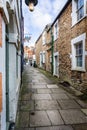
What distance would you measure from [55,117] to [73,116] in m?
0.57

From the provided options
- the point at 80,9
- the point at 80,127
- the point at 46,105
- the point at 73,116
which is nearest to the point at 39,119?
the point at 73,116

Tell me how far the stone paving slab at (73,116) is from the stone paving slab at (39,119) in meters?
0.53

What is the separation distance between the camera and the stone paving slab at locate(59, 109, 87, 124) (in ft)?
15.2

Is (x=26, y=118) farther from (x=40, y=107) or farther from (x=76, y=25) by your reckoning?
(x=76, y=25)

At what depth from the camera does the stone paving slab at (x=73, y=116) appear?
4.64 m

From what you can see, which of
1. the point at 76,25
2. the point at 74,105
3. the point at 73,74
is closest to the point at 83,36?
the point at 76,25

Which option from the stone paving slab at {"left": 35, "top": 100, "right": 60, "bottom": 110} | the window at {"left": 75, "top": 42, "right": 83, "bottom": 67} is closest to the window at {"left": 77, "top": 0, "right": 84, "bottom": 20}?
the window at {"left": 75, "top": 42, "right": 83, "bottom": 67}

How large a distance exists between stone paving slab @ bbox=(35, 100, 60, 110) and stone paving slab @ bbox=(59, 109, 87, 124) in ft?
1.79

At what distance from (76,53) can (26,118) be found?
214 inches

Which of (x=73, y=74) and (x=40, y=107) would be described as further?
(x=73, y=74)

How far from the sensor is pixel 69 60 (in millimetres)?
9992

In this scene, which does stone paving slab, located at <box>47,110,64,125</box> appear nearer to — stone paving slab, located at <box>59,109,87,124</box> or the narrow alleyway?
the narrow alleyway

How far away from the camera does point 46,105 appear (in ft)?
20.1

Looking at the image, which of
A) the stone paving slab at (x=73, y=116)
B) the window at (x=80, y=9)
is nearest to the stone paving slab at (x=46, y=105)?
the stone paving slab at (x=73, y=116)
